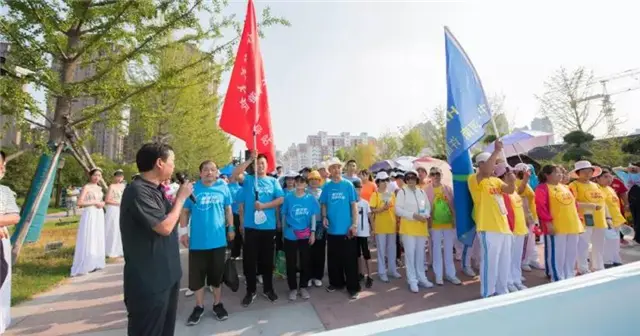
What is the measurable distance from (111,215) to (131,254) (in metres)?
5.97

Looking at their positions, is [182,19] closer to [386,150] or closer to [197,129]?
[197,129]

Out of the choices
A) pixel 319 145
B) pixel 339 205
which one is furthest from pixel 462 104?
pixel 319 145

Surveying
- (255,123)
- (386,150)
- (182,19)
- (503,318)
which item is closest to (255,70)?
(255,123)

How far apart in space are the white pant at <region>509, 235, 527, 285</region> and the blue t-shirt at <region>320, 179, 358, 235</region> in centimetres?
244

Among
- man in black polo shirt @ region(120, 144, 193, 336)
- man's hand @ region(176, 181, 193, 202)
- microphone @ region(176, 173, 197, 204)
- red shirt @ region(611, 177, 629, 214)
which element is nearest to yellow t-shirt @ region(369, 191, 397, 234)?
microphone @ region(176, 173, 197, 204)

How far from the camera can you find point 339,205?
496cm

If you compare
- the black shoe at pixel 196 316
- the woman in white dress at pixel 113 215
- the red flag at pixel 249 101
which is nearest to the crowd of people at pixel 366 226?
the black shoe at pixel 196 316

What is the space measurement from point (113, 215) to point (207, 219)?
15.4 ft

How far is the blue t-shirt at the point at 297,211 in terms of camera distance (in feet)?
16.0

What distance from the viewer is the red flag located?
15.4 ft

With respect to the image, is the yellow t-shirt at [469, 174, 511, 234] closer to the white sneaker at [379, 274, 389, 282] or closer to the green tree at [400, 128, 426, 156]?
the white sneaker at [379, 274, 389, 282]

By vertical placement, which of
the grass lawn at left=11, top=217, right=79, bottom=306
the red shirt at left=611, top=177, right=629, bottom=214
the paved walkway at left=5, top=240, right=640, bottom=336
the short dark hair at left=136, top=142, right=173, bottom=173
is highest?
the short dark hair at left=136, top=142, right=173, bottom=173

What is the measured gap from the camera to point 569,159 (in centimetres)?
1714

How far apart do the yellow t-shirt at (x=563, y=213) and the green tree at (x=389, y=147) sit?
31.9 metres
